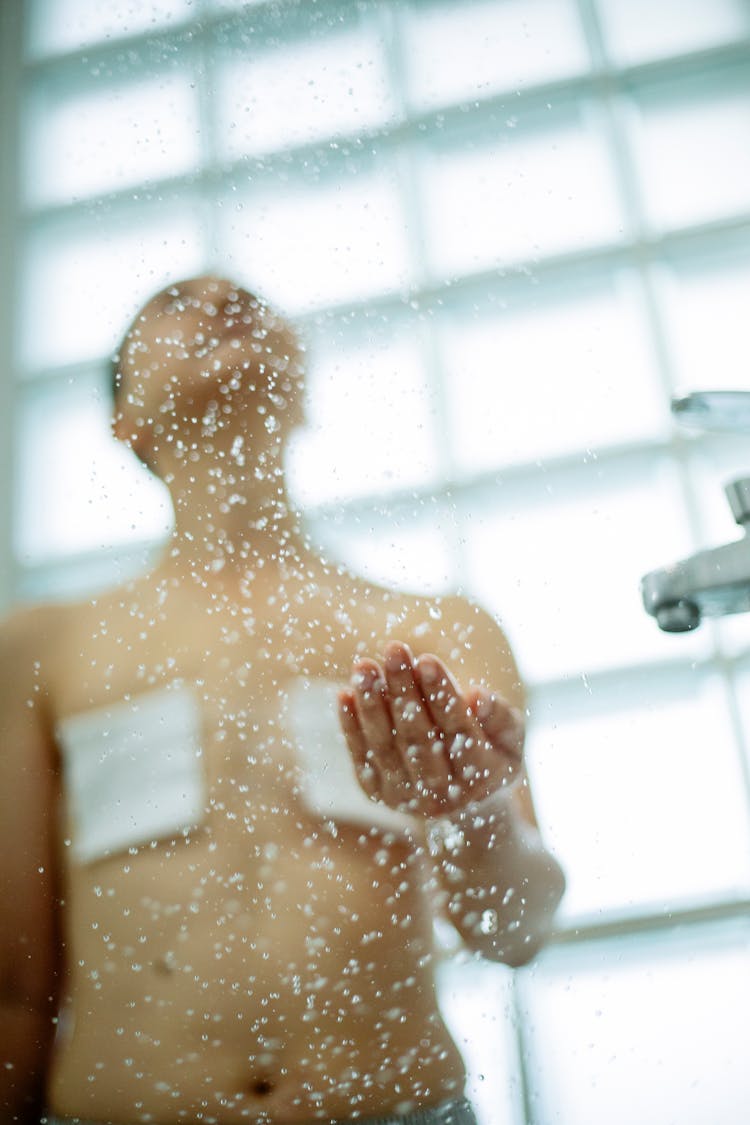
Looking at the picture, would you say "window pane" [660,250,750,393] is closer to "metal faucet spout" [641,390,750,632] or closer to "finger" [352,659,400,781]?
"metal faucet spout" [641,390,750,632]

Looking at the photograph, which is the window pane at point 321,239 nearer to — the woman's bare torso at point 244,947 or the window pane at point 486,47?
the window pane at point 486,47

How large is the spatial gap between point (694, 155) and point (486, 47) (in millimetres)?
190

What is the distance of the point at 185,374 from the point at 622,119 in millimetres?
393

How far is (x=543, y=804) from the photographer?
1.70ft

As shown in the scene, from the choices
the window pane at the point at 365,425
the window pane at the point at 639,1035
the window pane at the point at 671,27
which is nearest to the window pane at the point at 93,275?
the window pane at the point at 365,425

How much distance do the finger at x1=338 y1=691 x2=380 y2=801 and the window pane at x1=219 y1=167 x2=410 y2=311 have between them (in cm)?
30

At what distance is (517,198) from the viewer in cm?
68

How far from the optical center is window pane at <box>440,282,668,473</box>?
607mm

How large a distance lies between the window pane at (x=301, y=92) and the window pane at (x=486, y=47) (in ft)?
0.10

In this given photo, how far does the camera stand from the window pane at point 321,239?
640 mm

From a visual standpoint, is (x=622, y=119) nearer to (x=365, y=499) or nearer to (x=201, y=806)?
(x=365, y=499)

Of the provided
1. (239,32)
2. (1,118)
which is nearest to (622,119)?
(239,32)

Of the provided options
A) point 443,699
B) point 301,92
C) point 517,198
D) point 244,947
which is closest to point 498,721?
point 443,699

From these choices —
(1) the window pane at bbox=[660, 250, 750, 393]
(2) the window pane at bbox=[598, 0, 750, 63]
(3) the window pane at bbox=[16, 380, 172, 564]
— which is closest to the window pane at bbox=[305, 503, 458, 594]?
(3) the window pane at bbox=[16, 380, 172, 564]
